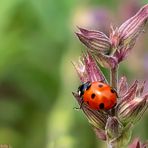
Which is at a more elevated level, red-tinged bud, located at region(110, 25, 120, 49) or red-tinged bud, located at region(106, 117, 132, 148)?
red-tinged bud, located at region(110, 25, 120, 49)

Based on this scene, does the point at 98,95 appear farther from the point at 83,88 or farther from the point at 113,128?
the point at 113,128

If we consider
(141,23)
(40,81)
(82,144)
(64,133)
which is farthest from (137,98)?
(40,81)

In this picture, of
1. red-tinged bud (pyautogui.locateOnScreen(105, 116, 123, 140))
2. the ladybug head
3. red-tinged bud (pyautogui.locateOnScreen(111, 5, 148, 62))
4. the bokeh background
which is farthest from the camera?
the bokeh background

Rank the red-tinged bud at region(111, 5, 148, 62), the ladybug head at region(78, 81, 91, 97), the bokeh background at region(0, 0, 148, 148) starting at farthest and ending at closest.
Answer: the bokeh background at region(0, 0, 148, 148), the ladybug head at region(78, 81, 91, 97), the red-tinged bud at region(111, 5, 148, 62)

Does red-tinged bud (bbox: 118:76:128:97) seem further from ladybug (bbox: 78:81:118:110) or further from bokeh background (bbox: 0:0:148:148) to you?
bokeh background (bbox: 0:0:148:148)

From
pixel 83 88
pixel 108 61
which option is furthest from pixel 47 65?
pixel 108 61

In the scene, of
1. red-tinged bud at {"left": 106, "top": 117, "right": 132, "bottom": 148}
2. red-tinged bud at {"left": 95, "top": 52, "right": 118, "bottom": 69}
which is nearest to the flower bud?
red-tinged bud at {"left": 106, "top": 117, "right": 132, "bottom": 148}

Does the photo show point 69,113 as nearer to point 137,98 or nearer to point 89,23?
point 89,23

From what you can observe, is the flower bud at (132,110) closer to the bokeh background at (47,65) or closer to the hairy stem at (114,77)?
the hairy stem at (114,77)
